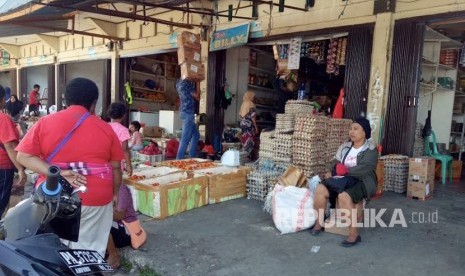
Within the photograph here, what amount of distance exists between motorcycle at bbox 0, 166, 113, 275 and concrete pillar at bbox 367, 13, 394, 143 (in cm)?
570

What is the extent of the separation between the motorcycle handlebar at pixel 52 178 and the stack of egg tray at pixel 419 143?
6.56 m

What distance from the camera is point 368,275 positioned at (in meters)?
3.21

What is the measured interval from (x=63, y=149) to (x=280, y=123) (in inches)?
180

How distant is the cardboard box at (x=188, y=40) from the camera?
7578mm

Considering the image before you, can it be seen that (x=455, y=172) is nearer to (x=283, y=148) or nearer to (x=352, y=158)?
(x=283, y=148)

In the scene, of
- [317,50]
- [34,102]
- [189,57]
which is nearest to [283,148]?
[189,57]

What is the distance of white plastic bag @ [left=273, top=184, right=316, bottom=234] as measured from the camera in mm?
Result: 4207

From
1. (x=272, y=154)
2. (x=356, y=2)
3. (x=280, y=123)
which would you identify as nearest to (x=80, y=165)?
(x=272, y=154)

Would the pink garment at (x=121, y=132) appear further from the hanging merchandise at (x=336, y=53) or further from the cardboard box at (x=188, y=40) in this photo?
the hanging merchandise at (x=336, y=53)

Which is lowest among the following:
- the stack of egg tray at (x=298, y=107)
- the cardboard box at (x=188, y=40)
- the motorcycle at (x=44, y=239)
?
the motorcycle at (x=44, y=239)

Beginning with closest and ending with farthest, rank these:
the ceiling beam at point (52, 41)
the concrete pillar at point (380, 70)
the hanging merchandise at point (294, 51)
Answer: the concrete pillar at point (380, 70) < the hanging merchandise at point (294, 51) < the ceiling beam at point (52, 41)

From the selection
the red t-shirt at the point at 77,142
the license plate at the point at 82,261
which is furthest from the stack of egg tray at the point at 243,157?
the license plate at the point at 82,261

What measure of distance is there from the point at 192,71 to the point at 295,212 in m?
4.24

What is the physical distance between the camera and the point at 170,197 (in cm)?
468
